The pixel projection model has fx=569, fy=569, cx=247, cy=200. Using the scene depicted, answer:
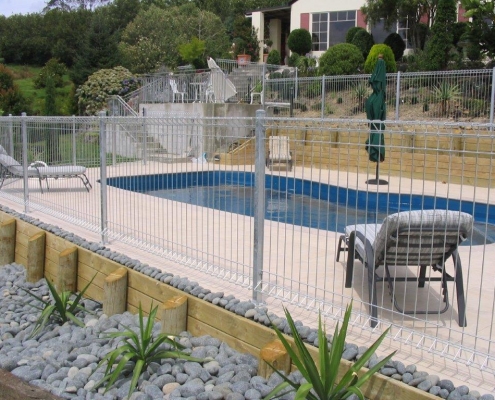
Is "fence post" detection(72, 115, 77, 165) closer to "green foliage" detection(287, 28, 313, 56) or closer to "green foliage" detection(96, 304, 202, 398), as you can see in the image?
"green foliage" detection(96, 304, 202, 398)

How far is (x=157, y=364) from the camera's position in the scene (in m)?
4.60

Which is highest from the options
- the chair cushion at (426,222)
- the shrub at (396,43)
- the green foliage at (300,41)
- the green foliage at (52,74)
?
the green foliage at (300,41)

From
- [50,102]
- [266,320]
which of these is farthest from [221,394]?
[50,102]

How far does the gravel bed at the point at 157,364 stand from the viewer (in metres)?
3.86

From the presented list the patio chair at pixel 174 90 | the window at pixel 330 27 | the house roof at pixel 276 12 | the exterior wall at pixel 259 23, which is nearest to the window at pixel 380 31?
the window at pixel 330 27

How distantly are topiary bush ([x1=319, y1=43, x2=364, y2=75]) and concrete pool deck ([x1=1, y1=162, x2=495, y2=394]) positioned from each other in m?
15.2

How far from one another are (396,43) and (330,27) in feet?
19.8

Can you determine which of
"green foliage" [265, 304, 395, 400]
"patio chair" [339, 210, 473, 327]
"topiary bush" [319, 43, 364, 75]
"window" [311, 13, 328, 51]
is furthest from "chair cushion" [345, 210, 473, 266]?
"window" [311, 13, 328, 51]

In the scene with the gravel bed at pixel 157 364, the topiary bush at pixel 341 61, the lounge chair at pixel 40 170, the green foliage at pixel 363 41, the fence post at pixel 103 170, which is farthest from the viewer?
the green foliage at pixel 363 41

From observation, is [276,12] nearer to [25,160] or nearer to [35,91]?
[35,91]

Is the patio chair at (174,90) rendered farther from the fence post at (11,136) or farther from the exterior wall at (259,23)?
the exterior wall at (259,23)

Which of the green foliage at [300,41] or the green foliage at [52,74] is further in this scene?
the green foliage at [52,74]

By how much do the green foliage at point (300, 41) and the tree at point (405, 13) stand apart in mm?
5057

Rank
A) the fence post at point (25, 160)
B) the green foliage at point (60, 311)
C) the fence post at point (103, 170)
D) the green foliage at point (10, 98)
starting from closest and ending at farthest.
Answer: the green foliage at point (60, 311) < the fence post at point (103, 170) < the fence post at point (25, 160) < the green foliage at point (10, 98)
